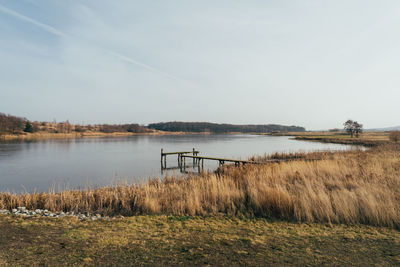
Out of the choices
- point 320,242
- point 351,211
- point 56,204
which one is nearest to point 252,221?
point 320,242

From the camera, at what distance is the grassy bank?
4121 mm

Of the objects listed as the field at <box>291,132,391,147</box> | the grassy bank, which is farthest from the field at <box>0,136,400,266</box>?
the field at <box>291,132,391,147</box>

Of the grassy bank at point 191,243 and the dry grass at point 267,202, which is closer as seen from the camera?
the grassy bank at point 191,243

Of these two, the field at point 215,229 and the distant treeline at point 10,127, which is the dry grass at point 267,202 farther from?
the distant treeline at point 10,127

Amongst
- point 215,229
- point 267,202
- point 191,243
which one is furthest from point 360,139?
point 191,243

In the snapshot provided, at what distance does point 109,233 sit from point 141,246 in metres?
1.24

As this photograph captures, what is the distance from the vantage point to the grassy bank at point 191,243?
4.12 m

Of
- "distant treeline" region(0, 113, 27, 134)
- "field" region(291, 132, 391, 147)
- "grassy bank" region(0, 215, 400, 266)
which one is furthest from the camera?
"distant treeline" region(0, 113, 27, 134)

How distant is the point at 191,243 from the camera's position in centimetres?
498

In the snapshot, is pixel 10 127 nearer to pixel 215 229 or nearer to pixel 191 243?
pixel 215 229

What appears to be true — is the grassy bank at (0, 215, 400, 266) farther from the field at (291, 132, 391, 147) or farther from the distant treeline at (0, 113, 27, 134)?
the distant treeline at (0, 113, 27, 134)

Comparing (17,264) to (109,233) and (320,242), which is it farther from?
(320,242)

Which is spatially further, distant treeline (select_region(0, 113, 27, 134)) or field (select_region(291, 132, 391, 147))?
distant treeline (select_region(0, 113, 27, 134))

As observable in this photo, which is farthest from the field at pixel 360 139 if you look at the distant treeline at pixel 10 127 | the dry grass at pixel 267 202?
the distant treeline at pixel 10 127
